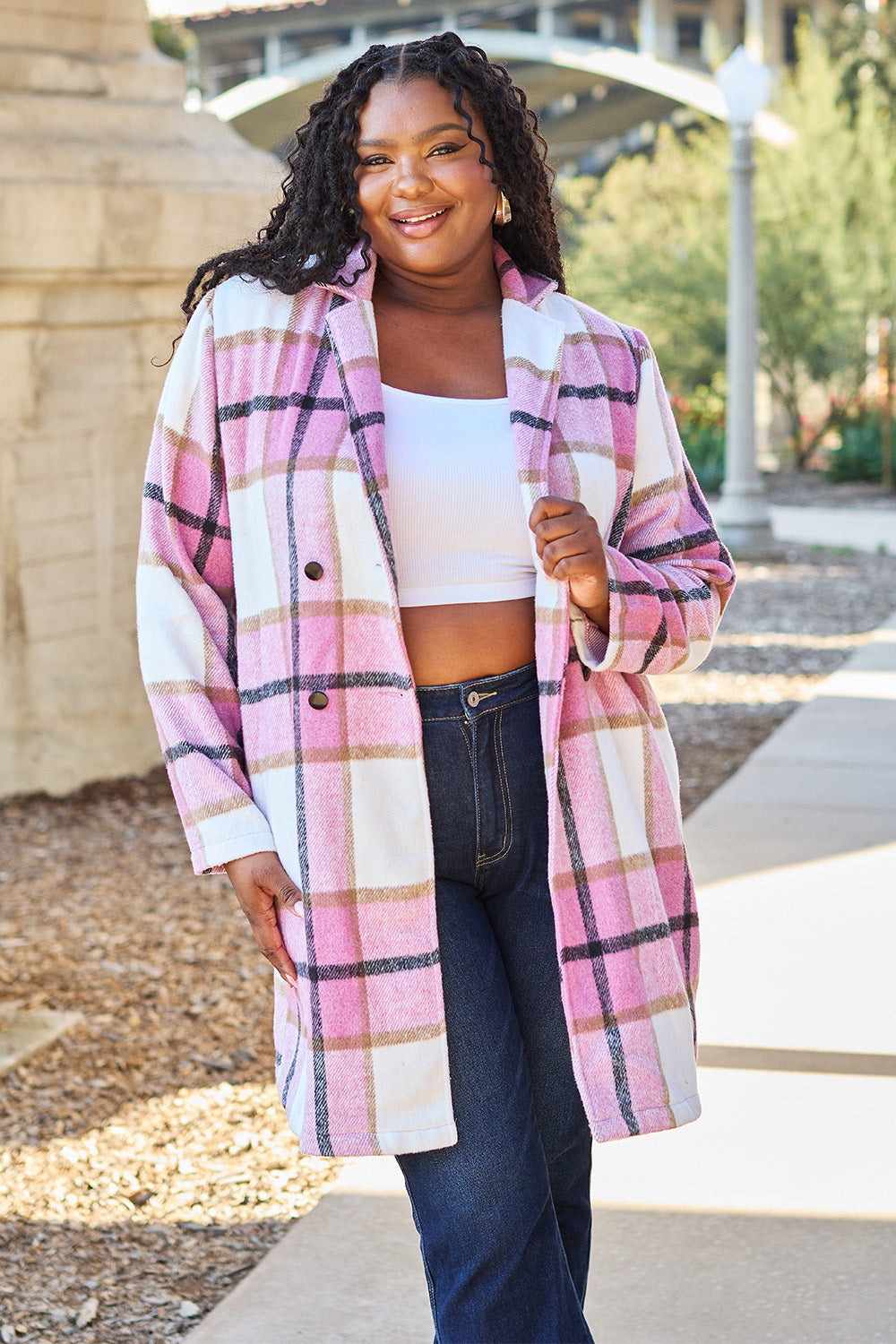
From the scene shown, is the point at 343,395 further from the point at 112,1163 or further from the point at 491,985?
the point at 112,1163

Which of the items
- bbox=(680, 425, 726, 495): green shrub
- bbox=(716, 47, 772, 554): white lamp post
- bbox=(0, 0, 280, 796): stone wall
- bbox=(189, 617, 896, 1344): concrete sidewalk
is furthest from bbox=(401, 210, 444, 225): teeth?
bbox=(680, 425, 726, 495): green shrub

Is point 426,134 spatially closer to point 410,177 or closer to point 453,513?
point 410,177

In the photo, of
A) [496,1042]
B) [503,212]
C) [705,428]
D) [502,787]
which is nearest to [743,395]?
[705,428]

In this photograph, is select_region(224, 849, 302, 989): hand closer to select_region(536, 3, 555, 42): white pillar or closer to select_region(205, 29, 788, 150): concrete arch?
select_region(205, 29, 788, 150): concrete arch

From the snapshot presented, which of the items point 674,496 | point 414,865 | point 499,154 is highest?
point 499,154

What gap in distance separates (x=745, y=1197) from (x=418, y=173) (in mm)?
1991

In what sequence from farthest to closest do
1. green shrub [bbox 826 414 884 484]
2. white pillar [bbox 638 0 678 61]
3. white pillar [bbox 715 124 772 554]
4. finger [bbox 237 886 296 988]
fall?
white pillar [bbox 638 0 678 61], green shrub [bbox 826 414 884 484], white pillar [bbox 715 124 772 554], finger [bbox 237 886 296 988]

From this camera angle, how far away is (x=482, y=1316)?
73.7 inches

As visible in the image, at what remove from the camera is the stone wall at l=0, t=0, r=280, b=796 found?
5.64 meters

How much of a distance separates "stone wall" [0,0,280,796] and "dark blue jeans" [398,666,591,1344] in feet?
13.1

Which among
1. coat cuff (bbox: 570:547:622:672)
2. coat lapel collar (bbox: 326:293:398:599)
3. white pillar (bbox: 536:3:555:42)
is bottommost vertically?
coat cuff (bbox: 570:547:622:672)

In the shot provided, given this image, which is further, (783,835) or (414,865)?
(783,835)

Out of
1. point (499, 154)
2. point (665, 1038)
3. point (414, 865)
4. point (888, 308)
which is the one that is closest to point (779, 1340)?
point (665, 1038)

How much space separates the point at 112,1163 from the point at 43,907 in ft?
5.34
